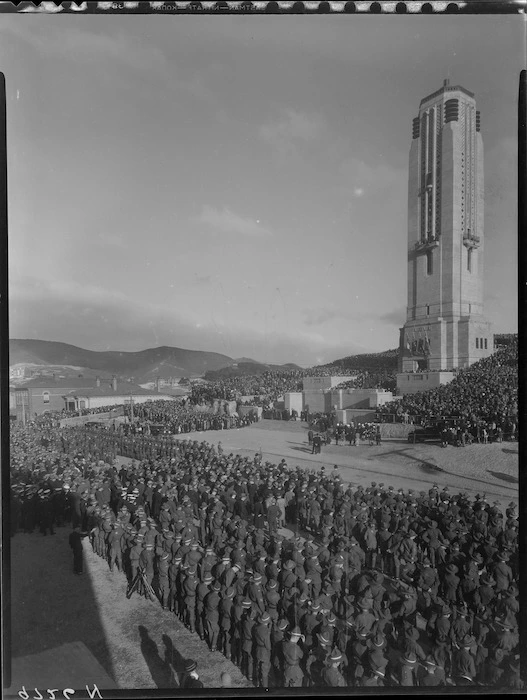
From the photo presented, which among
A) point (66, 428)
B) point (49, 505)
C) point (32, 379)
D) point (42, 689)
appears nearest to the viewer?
point (42, 689)

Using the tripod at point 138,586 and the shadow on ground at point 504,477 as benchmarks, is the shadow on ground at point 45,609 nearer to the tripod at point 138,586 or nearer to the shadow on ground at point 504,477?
the tripod at point 138,586

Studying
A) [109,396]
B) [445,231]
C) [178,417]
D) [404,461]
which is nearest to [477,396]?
[404,461]

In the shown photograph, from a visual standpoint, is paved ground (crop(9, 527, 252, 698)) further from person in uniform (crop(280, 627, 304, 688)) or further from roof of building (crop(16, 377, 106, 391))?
roof of building (crop(16, 377, 106, 391))

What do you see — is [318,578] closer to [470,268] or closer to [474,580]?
[474,580]

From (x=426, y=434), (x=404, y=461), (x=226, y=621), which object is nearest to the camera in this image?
(x=226, y=621)

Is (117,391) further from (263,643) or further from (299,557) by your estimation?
(263,643)

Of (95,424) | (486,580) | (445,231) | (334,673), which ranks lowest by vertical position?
(334,673)

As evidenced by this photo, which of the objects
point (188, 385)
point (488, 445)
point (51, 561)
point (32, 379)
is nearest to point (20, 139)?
point (32, 379)
